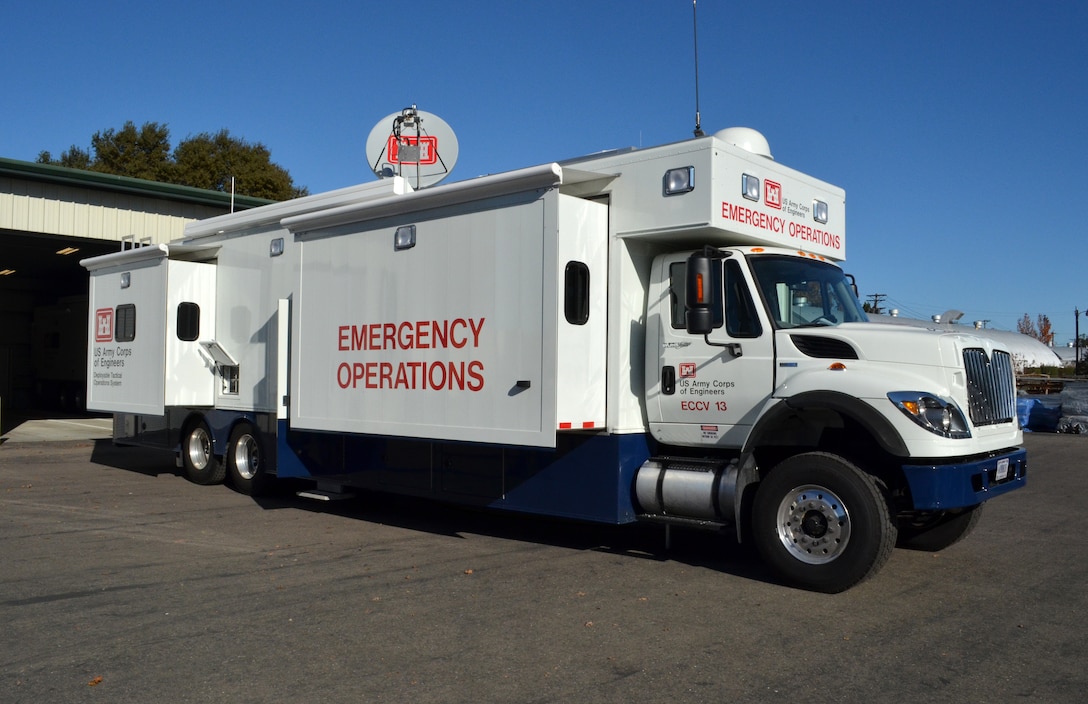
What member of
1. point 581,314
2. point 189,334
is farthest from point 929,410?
point 189,334

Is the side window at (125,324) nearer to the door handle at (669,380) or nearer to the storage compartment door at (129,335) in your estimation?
the storage compartment door at (129,335)

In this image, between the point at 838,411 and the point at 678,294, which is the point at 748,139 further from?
the point at 838,411

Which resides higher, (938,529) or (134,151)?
(134,151)

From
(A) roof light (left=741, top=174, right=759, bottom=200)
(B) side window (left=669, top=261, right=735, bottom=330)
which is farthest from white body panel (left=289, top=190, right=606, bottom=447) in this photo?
(A) roof light (left=741, top=174, right=759, bottom=200)

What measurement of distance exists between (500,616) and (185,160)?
40867 millimetres

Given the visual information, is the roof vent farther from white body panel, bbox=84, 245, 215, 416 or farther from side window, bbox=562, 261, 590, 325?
white body panel, bbox=84, 245, 215, 416

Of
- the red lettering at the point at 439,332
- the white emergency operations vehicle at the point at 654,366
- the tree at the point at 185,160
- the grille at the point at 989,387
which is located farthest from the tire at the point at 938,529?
the tree at the point at 185,160

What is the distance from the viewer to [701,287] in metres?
7.60

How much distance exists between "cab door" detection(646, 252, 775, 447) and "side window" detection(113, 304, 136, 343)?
850cm

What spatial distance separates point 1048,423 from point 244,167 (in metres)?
33.4

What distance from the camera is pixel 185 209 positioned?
70.8 ft

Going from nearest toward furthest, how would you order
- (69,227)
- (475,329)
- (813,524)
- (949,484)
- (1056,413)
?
(949,484) → (813,524) → (475,329) → (69,227) → (1056,413)

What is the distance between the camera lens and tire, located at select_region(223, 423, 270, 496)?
12297 millimetres

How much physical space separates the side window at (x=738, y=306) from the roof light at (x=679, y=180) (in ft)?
2.28
